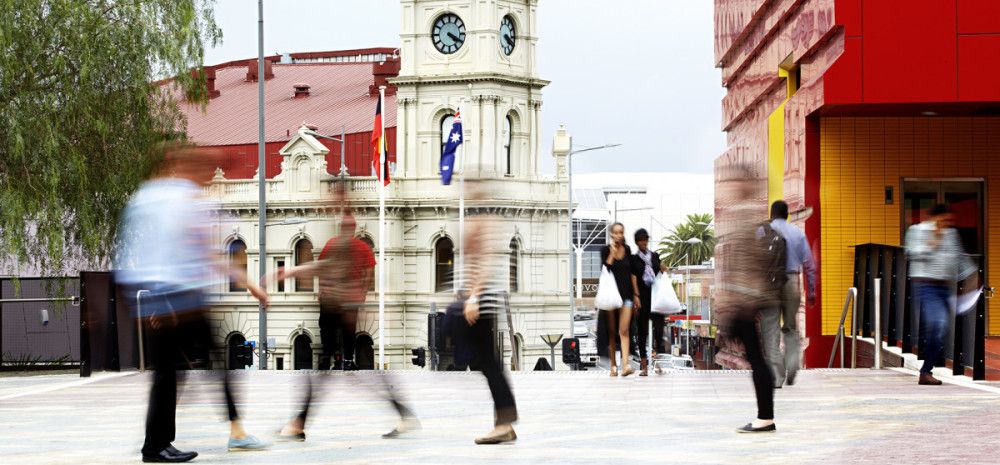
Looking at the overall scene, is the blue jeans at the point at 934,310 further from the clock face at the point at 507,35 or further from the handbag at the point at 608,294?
the clock face at the point at 507,35

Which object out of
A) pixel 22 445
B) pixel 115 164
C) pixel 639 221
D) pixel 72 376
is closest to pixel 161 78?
pixel 115 164

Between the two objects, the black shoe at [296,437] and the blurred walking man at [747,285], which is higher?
the blurred walking man at [747,285]

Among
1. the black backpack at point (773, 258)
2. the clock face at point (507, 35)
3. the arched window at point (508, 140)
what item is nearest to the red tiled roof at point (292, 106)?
the arched window at point (508, 140)

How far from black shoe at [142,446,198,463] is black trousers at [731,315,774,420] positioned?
3599 mm

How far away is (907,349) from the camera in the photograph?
18250 mm

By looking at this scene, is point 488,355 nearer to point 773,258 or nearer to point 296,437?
point 296,437

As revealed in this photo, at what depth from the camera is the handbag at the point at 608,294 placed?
1764 cm

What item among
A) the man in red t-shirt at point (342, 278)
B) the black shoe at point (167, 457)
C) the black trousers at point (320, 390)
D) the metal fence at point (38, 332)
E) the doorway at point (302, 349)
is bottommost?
the doorway at point (302, 349)

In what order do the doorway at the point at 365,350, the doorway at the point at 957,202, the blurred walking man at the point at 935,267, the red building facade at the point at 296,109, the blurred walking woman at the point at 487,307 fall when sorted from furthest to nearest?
the red building facade at the point at 296,109 → the doorway at the point at 365,350 → the doorway at the point at 957,202 → the blurred walking man at the point at 935,267 → the blurred walking woman at the point at 487,307

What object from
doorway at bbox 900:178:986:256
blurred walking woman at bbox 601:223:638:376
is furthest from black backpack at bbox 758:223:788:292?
doorway at bbox 900:178:986:256

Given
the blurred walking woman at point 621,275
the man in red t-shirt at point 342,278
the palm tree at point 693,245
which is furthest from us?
the palm tree at point 693,245

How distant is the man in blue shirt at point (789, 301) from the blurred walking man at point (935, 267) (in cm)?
96

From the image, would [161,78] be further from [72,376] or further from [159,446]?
[159,446]

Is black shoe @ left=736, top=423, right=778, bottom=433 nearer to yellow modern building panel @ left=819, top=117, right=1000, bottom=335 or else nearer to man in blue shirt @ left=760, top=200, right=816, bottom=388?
man in blue shirt @ left=760, top=200, right=816, bottom=388
